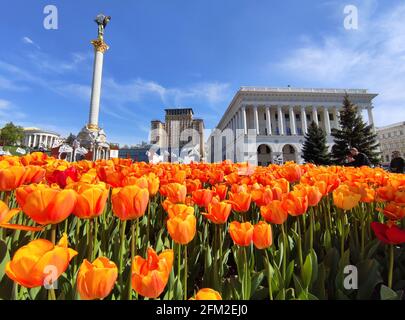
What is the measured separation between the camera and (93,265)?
732 millimetres

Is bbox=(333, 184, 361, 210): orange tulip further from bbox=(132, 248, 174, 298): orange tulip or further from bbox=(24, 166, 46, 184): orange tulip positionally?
bbox=(24, 166, 46, 184): orange tulip

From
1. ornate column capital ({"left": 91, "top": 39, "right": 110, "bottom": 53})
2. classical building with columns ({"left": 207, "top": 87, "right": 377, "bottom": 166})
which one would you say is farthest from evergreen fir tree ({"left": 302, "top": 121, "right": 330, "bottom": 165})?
ornate column capital ({"left": 91, "top": 39, "right": 110, "bottom": 53})

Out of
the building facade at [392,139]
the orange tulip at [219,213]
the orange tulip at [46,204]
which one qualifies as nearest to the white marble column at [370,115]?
the building facade at [392,139]

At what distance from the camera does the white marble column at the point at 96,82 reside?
914 inches

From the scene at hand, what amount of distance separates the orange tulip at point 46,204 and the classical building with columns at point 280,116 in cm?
4892

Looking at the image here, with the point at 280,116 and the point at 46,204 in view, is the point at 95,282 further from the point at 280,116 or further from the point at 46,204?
the point at 280,116

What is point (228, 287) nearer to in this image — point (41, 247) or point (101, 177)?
point (41, 247)

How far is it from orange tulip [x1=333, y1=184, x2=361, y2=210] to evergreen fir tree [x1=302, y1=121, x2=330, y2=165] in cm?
3903

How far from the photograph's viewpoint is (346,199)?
1.47 meters

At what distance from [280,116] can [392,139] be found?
53033mm

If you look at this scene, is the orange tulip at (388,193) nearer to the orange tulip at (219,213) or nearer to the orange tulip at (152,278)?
the orange tulip at (219,213)

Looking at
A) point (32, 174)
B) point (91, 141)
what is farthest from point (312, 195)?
point (91, 141)
